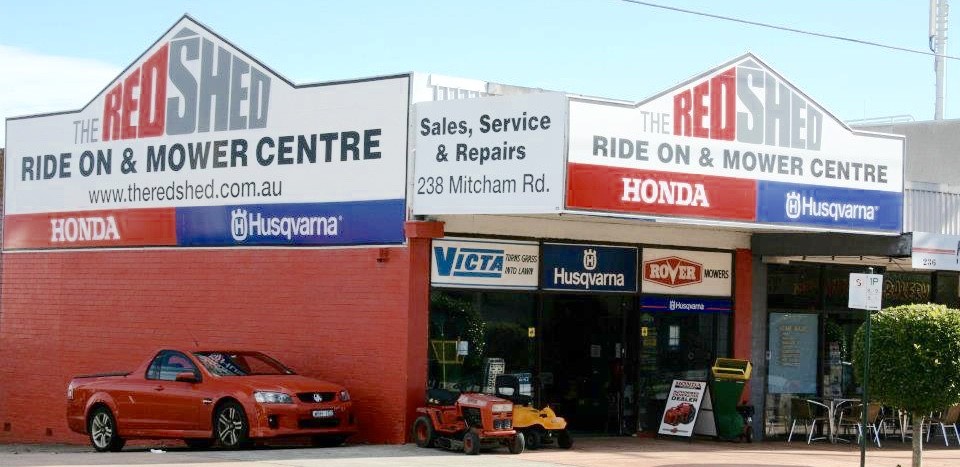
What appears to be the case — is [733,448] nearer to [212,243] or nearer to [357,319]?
[357,319]

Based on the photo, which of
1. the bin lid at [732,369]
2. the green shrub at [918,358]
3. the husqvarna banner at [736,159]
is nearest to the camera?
the green shrub at [918,358]

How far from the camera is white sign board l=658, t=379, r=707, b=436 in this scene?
72.5ft

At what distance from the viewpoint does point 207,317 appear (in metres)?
23.1

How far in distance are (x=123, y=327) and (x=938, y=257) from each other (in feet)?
44.1

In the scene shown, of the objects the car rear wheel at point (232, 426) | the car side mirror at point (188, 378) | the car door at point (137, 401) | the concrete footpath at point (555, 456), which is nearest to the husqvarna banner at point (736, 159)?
the concrete footpath at point (555, 456)

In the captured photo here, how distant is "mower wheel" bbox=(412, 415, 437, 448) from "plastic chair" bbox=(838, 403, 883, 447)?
7.68m

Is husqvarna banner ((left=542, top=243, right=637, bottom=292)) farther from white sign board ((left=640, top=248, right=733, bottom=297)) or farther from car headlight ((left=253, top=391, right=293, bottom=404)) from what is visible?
car headlight ((left=253, top=391, right=293, bottom=404))

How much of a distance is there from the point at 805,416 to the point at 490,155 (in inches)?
314

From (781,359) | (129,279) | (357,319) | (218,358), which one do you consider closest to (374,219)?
(357,319)

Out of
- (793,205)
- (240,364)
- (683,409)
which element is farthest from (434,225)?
(683,409)

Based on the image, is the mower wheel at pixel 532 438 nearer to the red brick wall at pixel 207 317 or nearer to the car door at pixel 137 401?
the red brick wall at pixel 207 317

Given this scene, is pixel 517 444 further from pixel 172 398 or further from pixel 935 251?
pixel 935 251

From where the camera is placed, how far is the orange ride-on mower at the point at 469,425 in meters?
18.3

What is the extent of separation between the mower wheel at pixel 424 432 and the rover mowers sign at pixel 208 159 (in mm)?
2675
